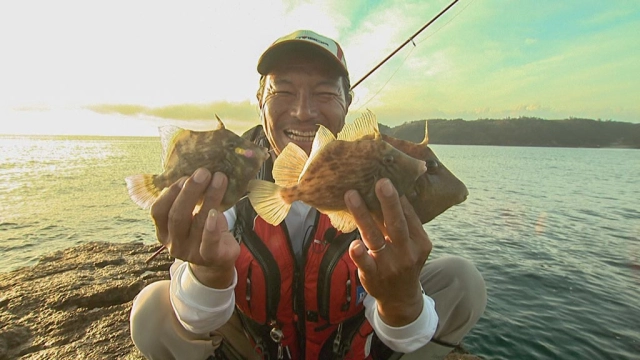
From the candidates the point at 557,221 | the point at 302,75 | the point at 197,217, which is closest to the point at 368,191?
the point at 197,217

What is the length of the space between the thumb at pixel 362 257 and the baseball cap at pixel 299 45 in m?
2.09

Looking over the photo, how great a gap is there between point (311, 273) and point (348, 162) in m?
1.61

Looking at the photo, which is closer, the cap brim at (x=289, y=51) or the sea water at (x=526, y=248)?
the cap brim at (x=289, y=51)

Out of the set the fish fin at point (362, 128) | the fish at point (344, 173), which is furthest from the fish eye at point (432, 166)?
the fish fin at point (362, 128)

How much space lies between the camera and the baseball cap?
3941 mm

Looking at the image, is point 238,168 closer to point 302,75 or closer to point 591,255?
point 302,75

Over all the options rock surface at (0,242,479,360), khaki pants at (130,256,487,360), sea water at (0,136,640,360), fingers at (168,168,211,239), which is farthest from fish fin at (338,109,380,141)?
sea water at (0,136,640,360)

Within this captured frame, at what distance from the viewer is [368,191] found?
2.64 metres

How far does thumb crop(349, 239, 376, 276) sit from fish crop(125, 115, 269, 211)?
0.88m

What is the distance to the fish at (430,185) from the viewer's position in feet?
8.92

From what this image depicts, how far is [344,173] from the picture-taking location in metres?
2.62

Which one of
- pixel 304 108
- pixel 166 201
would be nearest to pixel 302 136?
pixel 304 108

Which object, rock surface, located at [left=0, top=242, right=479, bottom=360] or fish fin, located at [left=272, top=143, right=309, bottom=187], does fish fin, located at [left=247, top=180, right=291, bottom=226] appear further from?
rock surface, located at [left=0, top=242, right=479, bottom=360]

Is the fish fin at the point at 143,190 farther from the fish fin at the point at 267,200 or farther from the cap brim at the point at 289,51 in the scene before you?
the cap brim at the point at 289,51
